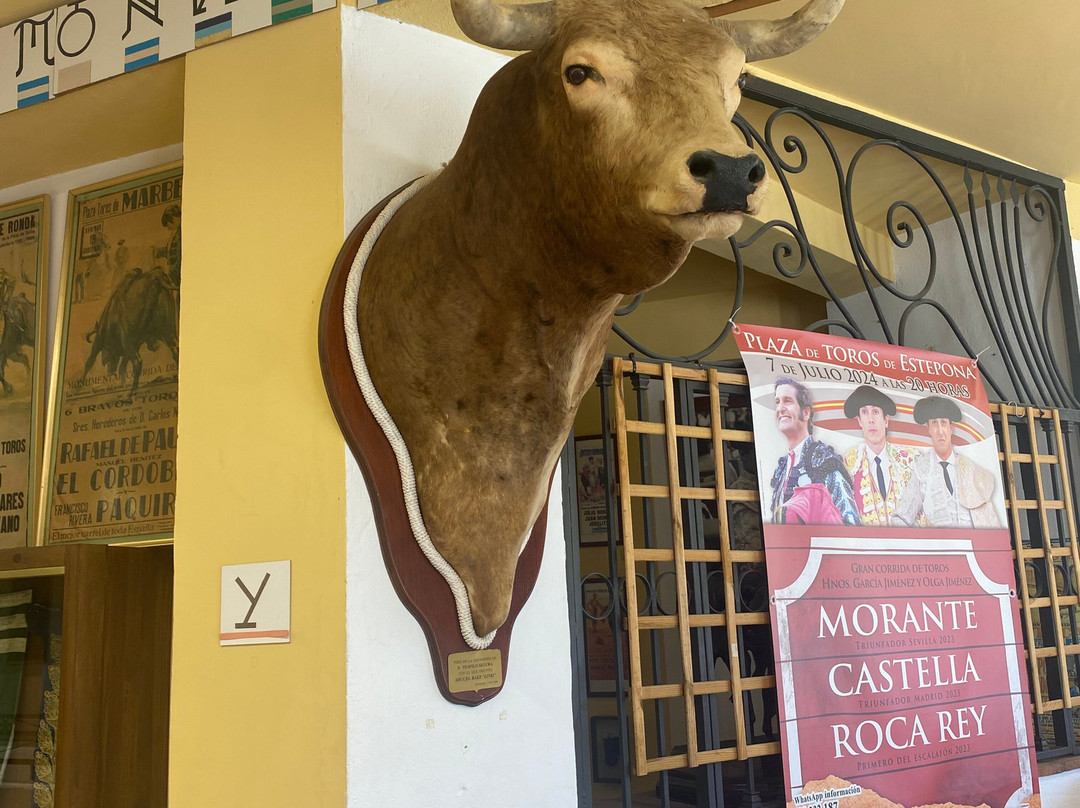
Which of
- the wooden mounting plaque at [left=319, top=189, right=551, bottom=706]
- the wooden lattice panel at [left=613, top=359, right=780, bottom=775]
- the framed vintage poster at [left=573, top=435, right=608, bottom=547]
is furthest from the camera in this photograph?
the framed vintage poster at [left=573, top=435, right=608, bottom=547]

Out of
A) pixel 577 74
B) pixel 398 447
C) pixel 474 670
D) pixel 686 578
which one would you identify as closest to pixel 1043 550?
pixel 686 578

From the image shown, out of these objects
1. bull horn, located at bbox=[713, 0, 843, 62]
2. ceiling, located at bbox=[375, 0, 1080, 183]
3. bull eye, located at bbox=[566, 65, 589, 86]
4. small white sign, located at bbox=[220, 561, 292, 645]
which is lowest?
small white sign, located at bbox=[220, 561, 292, 645]

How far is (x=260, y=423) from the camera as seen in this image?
4.70 feet

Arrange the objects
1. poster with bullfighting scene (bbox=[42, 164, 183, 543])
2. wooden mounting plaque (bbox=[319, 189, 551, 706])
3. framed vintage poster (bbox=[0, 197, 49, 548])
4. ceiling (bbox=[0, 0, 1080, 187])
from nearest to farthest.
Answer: wooden mounting plaque (bbox=[319, 189, 551, 706])
poster with bullfighting scene (bbox=[42, 164, 183, 543])
framed vintage poster (bbox=[0, 197, 49, 548])
ceiling (bbox=[0, 0, 1080, 187])

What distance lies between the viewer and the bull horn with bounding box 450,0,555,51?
3.54 feet

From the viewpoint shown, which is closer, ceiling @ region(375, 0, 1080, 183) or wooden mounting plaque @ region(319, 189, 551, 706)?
wooden mounting plaque @ region(319, 189, 551, 706)

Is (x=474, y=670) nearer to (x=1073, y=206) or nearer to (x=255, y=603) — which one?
(x=255, y=603)

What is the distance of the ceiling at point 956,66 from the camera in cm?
225

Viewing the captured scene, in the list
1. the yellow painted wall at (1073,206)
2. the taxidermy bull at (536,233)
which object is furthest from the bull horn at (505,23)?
the yellow painted wall at (1073,206)

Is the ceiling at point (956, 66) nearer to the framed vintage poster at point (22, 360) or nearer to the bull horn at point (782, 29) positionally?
the bull horn at point (782, 29)

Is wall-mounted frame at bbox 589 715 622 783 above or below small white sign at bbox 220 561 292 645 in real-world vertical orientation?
below

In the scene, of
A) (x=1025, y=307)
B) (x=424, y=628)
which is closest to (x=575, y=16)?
(x=424, y=628)

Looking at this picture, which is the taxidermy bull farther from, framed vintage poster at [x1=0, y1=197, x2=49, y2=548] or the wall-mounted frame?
the wall-mounted frame

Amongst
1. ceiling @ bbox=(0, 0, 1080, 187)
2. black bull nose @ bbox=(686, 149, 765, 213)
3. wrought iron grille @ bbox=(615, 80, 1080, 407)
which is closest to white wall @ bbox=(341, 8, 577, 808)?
black bull nose @ bbox=(686, 149, 765, 213)
